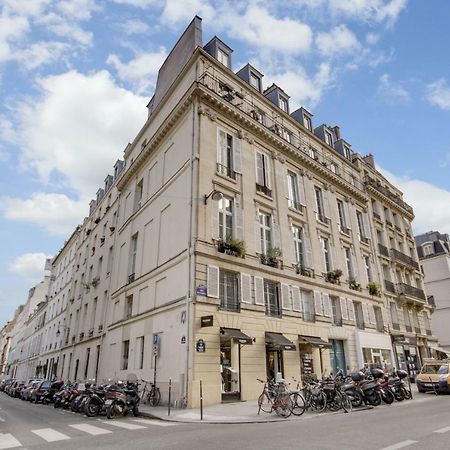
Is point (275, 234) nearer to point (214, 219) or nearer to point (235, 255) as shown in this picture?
point (235, 255)

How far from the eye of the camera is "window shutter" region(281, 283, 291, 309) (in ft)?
60.5

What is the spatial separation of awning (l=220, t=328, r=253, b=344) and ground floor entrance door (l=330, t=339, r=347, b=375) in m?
7.95

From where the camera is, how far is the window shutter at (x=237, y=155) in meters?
19.5

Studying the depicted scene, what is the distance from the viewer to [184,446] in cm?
653

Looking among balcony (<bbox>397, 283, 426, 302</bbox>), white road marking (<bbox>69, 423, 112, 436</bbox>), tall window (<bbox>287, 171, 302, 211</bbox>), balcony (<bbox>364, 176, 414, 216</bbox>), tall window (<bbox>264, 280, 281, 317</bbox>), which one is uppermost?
balcony (<bbox>364, 176, 414, 216</bbox>)

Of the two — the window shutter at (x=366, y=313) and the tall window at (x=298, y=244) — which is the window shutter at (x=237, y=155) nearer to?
the tall window at (x=298, y=244)

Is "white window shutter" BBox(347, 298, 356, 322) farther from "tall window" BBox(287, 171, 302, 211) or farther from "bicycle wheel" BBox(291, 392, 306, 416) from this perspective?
"bicycle wheel" BBox(291, 392, 306, 416)

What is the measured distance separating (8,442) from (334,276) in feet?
61.9

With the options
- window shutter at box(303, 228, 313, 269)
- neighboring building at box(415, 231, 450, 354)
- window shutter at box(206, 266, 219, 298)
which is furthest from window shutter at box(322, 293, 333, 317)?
neighboring building at box(415, 231, 450, 354)

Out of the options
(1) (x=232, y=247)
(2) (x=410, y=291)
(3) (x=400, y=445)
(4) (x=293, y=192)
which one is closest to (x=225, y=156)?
(1) (x=232, y=247)

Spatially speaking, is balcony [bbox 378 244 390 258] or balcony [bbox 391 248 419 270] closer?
balcony [bbox 378 244 390 258]

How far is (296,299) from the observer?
19234mm

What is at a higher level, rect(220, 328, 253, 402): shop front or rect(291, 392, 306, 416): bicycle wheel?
rect(220, 328, 253, 402): shop front

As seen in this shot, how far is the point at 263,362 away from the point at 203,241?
238 inches
